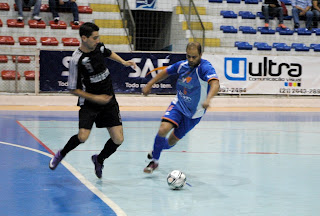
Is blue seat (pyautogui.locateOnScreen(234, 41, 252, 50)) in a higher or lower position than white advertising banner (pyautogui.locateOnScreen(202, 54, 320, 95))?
higher

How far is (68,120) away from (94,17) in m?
8.85

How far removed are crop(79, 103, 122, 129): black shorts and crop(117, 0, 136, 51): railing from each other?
13229 millimetres

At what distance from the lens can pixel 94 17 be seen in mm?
21625

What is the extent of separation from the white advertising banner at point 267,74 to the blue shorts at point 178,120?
11.5 m

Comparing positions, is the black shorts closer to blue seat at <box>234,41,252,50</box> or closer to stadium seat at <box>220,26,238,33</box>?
blue seat at <box>234,41,252,50</box>

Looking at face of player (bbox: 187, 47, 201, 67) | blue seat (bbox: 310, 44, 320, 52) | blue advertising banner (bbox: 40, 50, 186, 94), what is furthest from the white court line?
blue seat (bbox: 310, 44, 320, 52)

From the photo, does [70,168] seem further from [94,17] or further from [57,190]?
[94,17]

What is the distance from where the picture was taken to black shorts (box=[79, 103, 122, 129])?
21.6 feet

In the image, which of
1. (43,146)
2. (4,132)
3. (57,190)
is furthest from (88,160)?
(4,132)

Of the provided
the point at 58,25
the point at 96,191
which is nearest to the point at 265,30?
the point at 58,25

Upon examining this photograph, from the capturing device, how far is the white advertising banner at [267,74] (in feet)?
61.7

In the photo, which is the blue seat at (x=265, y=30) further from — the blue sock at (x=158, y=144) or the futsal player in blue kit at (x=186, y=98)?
the blue sock at (x=158, y=144)

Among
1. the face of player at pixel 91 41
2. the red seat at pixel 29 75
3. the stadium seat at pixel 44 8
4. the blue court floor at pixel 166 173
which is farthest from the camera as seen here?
the stadium seat at pixel 44 8

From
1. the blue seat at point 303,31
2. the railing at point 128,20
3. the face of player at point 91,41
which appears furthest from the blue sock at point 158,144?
the blue seat at point 303,31
